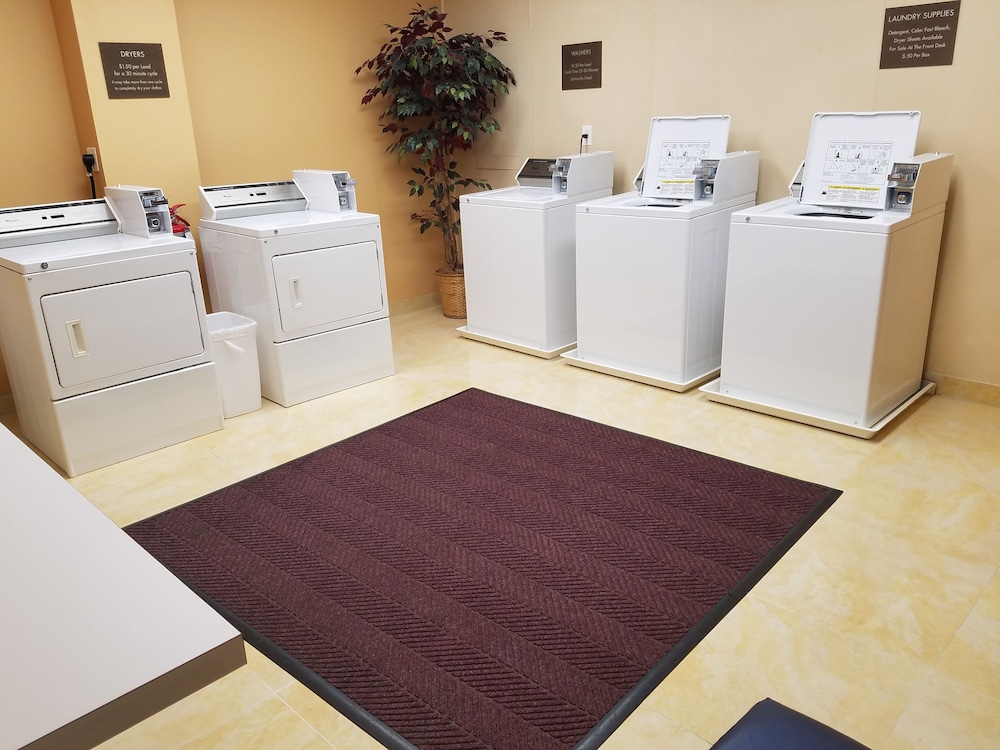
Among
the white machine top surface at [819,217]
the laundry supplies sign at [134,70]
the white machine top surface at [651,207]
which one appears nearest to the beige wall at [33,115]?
the laundry supplies sign at [134,70]

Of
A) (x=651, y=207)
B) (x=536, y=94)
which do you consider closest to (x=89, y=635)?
(x=651, y=207)

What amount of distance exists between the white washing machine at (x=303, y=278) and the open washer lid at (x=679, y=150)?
1.57 metres

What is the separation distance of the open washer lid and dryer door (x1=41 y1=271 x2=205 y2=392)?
2514mm

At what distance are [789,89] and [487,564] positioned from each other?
2.94 meters

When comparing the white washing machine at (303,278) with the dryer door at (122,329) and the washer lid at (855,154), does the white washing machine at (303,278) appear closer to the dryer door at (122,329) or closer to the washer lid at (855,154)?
the dryer door at (122,329)

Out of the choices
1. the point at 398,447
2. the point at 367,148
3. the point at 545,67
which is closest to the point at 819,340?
the point at 398,447

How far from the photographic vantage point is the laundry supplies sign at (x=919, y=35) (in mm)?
3439

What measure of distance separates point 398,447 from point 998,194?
294 centimetres

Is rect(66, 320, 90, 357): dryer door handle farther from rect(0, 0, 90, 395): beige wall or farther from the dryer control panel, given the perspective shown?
rect(0, 0, 90, 395): beige wall

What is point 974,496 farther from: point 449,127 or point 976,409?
point 449,127

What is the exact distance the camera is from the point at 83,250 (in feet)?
10.9

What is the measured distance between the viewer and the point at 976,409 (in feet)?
12.1

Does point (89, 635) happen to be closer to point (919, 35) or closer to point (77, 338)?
point (77, 338)

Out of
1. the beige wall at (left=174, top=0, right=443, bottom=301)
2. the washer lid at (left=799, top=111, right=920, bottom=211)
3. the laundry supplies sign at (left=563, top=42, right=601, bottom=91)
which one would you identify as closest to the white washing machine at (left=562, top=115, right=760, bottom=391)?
the washer lid at (left=799, top=111, right=920, bottom=211)
